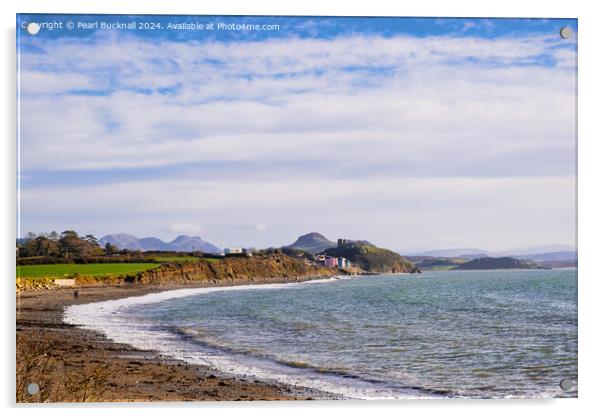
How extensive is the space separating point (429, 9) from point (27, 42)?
370 centimetres

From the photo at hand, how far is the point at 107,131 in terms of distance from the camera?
762 cm

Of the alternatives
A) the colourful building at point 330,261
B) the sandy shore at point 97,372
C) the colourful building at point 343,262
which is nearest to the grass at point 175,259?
the sandy shore at point 97,372

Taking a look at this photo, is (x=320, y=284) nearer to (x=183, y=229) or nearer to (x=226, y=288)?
(x=226, y=288)

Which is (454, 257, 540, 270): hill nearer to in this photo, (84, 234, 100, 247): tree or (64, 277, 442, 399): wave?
(64, 277, 442, 399): wave

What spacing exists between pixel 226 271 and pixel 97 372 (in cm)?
165

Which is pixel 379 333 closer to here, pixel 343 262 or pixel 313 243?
pixel 343 262

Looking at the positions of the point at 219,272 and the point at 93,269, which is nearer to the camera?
the point at 93,269

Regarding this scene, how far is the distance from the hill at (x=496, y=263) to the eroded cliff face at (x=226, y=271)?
1472 millimetres

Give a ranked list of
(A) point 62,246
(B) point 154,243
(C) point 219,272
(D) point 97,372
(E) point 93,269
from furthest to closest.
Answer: (C) point 219,272 → (E) point 93,269 → (B) point 154,243 → (A) point 62,246 → (D) point 97,372

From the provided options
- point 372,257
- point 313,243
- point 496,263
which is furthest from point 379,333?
point 496,263

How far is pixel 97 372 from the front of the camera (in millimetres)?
7449

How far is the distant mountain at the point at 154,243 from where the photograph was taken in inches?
309

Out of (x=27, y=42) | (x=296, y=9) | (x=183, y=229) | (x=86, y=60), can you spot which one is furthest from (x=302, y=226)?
(x=27, y=42)

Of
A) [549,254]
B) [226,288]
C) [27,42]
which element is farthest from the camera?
[226,288]
